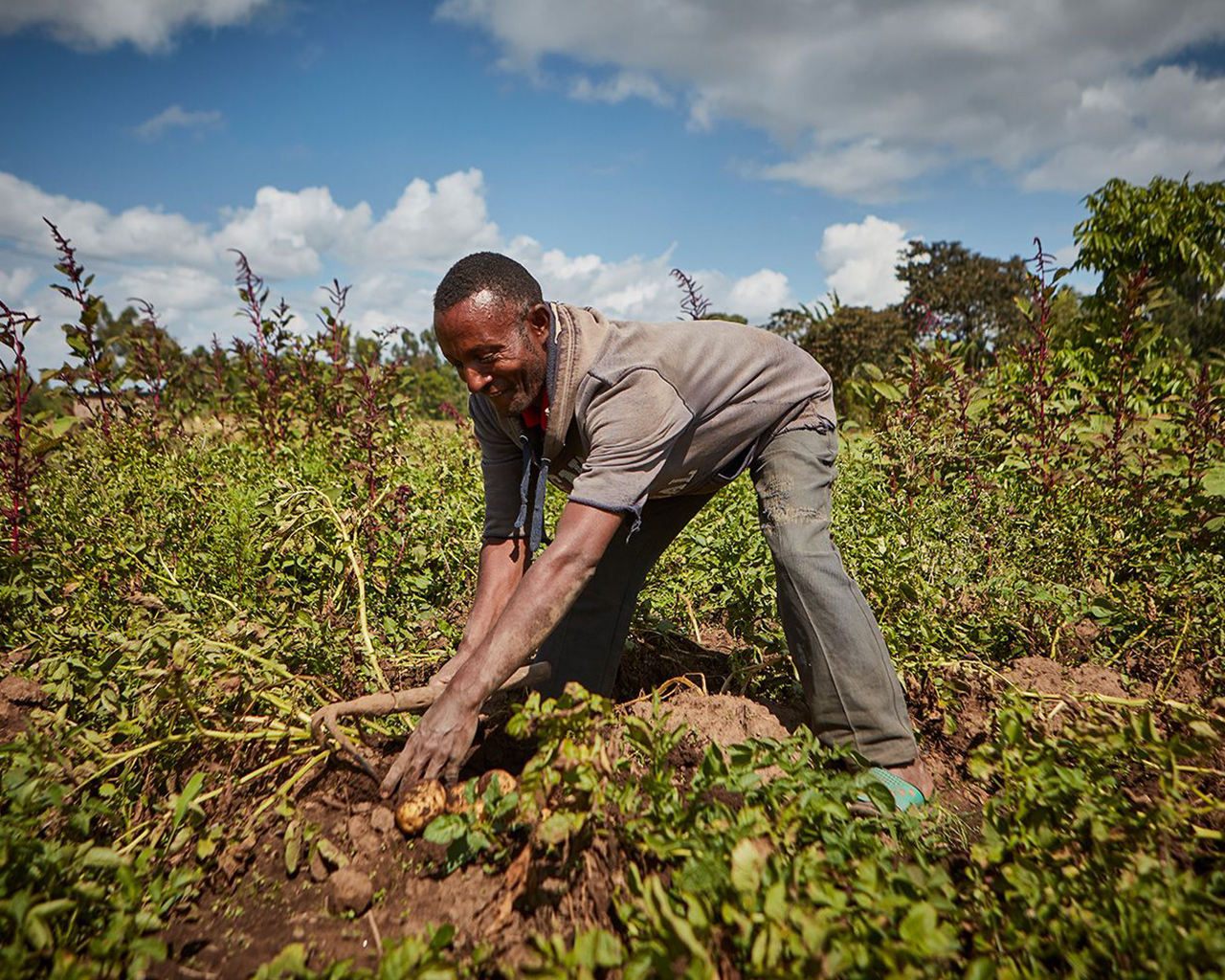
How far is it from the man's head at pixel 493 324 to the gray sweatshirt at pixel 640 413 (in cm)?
7

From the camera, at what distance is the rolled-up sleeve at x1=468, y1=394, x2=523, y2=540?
2.70 meters

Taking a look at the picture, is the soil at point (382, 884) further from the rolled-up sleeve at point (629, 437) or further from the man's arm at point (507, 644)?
the rolled-up sleeve at point (629, 437)

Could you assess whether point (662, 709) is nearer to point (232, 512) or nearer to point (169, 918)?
point (169, 918)

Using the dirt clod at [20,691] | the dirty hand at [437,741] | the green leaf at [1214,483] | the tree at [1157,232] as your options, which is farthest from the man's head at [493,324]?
the tree at [1157,232]

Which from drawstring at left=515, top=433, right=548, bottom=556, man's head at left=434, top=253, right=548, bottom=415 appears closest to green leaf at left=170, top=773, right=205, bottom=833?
drawstring at left=515, top=433, right=548, bottom=556

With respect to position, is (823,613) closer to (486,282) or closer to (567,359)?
(567,359)

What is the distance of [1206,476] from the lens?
353 cm

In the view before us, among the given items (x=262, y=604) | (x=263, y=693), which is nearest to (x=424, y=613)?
(x=262, y=604)

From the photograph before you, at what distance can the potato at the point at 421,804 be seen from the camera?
2.00 metres

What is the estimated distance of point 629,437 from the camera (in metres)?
2.12

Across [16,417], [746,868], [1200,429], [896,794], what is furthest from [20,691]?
[1200,429]

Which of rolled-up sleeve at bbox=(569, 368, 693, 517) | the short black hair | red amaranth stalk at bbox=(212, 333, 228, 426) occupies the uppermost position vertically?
red amaranth stalk at bbox=(212, 333, 228, 426)

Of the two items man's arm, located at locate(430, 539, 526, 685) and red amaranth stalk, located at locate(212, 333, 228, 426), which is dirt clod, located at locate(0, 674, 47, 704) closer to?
man's arm, located at locate(430, 539, 526, 685)

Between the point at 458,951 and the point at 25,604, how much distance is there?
102 inches
